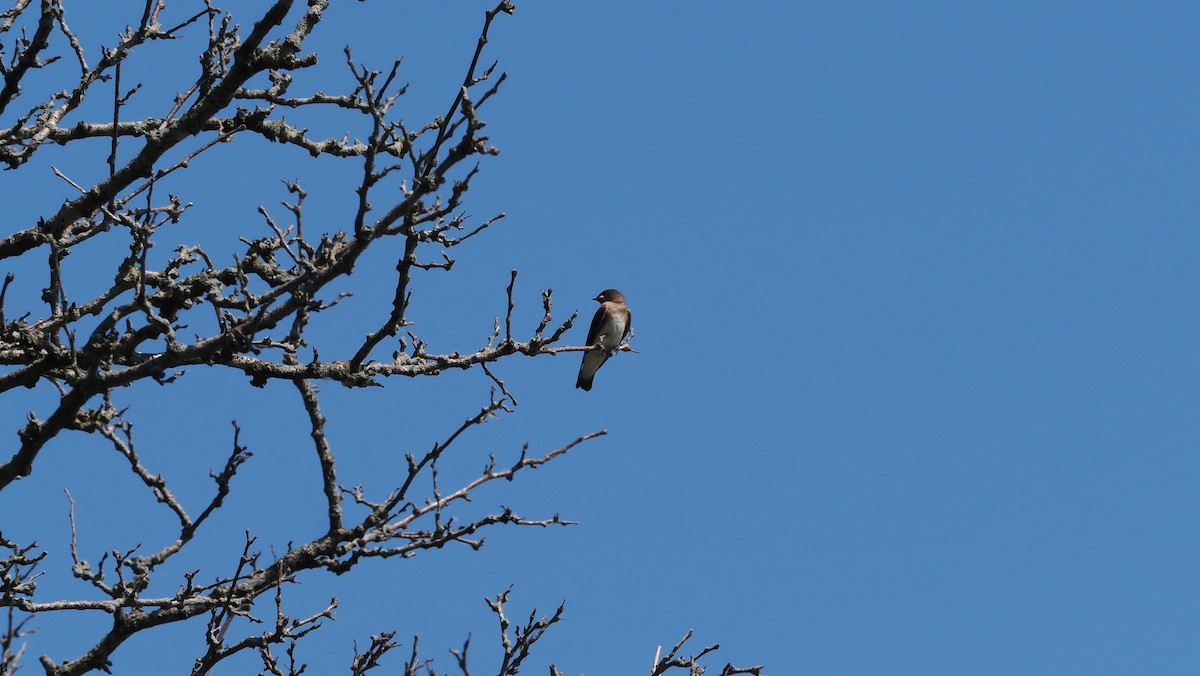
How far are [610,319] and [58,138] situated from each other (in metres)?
7.08

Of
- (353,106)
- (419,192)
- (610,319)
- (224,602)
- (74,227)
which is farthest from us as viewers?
(610,319)

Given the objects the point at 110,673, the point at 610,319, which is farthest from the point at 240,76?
the point at 610,319

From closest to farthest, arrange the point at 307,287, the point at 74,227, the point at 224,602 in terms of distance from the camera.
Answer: the point at 307,287 < the point at 224,602 < the point at 74,227

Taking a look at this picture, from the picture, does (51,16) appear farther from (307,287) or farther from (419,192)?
(419,192)

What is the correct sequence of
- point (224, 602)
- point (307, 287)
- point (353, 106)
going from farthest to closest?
point (353, 106)
point (224, 602)
point (307, 287)

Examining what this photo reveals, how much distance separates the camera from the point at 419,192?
16.9 feet

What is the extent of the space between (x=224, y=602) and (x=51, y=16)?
321cm

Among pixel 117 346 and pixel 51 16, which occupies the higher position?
pixel 51 16

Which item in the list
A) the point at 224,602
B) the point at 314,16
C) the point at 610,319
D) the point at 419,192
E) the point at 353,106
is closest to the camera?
the point at 419,192

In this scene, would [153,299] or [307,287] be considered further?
[153,299]

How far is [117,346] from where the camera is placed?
232 inches

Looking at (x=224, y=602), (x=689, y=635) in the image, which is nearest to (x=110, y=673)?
(x=224, y=602)

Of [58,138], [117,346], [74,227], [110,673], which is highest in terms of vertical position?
[58,138]

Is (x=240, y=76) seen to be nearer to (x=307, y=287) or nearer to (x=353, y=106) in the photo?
(x=307, y=287)
